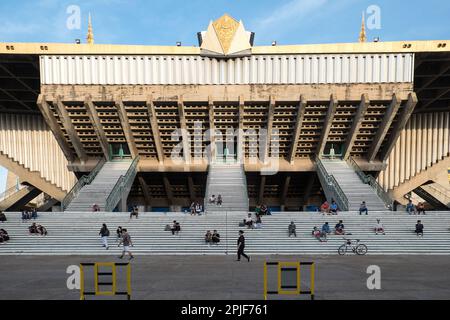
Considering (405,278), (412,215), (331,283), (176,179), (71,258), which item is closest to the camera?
(331,283)

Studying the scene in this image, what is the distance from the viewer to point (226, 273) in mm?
12500

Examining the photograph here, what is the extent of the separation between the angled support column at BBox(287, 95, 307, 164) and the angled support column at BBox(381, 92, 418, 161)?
26.6 feet

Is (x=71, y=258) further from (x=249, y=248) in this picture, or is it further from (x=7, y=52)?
(x=7, y=52)

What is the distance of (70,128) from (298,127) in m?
19.4

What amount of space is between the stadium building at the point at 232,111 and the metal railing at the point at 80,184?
0.51ft

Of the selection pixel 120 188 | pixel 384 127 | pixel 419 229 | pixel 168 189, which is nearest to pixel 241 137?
pixel 168 189

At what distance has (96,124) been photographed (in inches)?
1201

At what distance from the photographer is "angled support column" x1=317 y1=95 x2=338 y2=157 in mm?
28723

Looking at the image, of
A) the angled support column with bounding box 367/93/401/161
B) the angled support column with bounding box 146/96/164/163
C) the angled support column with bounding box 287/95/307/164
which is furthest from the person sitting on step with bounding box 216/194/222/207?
the angled support column with bounding box 367/93/401/161

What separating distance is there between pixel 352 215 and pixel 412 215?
11.8 feet

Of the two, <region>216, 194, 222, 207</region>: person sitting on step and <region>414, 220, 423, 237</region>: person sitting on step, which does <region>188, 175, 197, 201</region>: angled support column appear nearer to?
<region>216, 194, 222, 207</region>: person sitting on step

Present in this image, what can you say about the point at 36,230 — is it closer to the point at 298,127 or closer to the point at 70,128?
the point at 70,128

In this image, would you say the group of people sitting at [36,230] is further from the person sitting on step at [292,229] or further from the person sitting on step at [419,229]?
the person sitting on step at [419,229]
